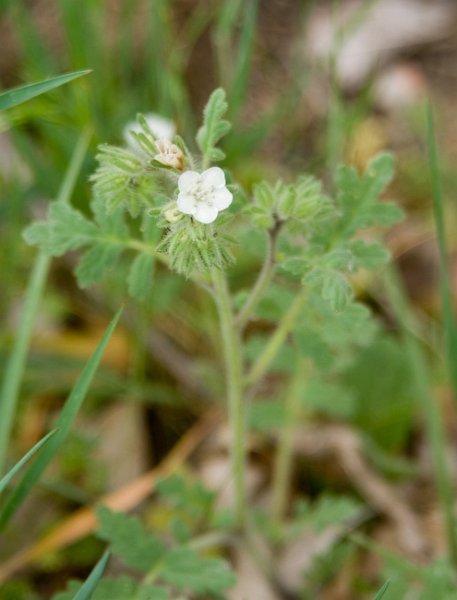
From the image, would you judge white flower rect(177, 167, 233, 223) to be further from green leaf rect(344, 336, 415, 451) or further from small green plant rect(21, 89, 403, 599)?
green leaf rect(344, 336, 415, 451)

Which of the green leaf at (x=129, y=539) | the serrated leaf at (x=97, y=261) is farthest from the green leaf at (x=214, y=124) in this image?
the green leaf at (x=129, y=539)

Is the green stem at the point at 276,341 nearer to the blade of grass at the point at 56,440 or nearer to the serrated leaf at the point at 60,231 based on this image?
the blade of grass at the point at 56,440

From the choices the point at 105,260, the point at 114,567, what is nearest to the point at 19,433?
the point at 114,567

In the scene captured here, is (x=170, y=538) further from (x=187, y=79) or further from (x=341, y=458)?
(x=187, y=79)

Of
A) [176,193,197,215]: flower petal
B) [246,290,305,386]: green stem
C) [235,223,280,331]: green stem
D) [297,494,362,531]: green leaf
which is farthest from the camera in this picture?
[297,494,362,531]: green leaf

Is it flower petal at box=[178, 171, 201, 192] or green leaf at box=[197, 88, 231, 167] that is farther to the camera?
green leaf at box=[197, 88, 231, 167]

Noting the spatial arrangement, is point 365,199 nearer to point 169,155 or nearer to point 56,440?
point 169,155

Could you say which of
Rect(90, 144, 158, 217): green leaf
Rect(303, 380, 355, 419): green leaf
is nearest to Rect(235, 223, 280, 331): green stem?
Rect(90, 144, 158, 217): green leaf
